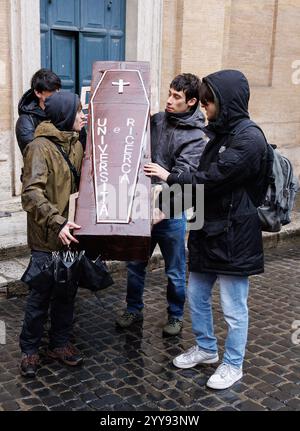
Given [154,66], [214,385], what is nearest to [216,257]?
[214,385]

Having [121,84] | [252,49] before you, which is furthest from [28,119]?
[252,49]

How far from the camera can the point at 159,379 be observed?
3824 mm

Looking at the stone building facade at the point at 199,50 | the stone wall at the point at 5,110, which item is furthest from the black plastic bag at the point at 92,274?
the stone wall at the point at 5,110

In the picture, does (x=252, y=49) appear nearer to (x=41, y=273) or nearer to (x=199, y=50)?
(x=199, y=50)

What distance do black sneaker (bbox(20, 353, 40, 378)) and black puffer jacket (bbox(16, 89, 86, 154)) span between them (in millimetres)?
1623

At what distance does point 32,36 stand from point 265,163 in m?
4.21

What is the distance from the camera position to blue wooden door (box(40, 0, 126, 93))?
717 cm

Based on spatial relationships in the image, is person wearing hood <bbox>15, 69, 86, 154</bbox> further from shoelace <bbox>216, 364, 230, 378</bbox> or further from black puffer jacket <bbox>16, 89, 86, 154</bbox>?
shoelace <bbox>216, 364, 230, 378</bbox>

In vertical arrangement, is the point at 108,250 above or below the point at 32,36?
below

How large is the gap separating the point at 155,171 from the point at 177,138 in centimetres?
46

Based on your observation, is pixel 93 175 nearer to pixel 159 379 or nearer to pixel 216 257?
pixel 216 257
